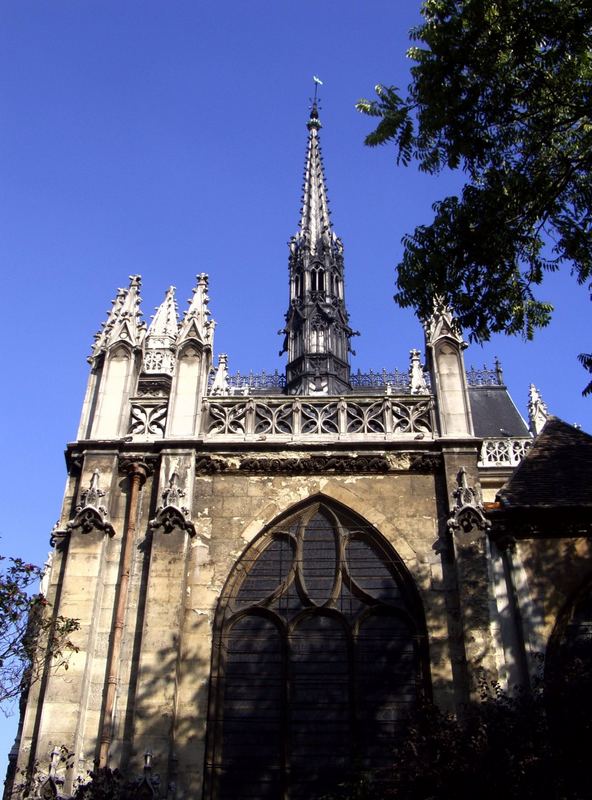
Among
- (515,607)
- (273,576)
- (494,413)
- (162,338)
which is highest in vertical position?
(162,338)

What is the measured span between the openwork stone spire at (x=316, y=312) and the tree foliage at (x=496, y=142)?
1854 cm

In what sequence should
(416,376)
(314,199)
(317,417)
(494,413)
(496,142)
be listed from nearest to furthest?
(496,142) < (317,417) < (416,376) < (494,413) < (314,199)

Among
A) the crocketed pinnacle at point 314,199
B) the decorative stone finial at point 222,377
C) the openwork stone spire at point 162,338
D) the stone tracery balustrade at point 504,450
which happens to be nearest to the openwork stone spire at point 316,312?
the crocketed pinnacle at point 314,199

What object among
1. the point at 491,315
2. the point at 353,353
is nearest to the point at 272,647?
the point at 491,315

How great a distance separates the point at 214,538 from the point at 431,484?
125 inches

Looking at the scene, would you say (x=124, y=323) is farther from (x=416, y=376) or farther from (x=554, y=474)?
(x=416, y=376)

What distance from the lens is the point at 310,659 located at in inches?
485

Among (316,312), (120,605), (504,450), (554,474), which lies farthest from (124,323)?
(316,312)

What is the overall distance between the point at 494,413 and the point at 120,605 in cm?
1972

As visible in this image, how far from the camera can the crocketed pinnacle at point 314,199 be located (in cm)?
3766

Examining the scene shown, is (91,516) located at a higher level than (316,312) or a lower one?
lower

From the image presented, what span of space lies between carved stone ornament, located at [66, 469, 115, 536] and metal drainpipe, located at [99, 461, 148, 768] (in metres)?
0.31

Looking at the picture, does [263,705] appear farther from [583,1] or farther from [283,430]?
[583,1]

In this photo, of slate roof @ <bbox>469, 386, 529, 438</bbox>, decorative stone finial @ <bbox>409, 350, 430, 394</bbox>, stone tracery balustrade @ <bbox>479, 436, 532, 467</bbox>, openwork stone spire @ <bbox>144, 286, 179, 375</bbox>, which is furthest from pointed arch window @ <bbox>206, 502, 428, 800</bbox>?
openwork stone spire @ <bbox>144, 286, 179, 375</bbox>
